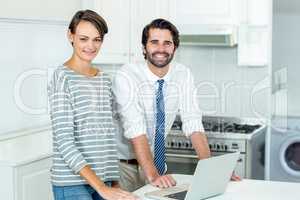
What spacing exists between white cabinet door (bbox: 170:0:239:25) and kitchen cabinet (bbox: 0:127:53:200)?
50.8 inches

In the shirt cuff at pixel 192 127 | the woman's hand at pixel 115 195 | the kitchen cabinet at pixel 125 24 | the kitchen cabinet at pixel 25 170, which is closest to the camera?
the woman's hand at pixel 115 195

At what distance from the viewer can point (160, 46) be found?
2453 millimetres

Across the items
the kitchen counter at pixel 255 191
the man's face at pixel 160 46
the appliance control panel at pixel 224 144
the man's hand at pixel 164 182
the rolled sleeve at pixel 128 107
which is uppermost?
the man's face at pixel 160 46

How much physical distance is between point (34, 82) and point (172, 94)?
1323 mm

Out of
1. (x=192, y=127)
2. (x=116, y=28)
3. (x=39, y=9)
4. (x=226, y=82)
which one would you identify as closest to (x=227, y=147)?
(x=226, y=82)

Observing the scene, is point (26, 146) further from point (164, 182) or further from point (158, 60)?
point (164, 182)

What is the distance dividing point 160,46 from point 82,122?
61cm

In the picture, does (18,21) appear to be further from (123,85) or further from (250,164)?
(250,164)

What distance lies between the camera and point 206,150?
2523 mm

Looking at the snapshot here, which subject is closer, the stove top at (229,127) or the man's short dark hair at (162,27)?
the man's short dark hair at (162,27)

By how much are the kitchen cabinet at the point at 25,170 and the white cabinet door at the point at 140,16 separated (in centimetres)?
102

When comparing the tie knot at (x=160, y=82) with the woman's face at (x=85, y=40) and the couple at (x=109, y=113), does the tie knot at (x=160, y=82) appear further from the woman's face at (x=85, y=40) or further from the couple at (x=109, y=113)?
the woman's face at (x=85, y=40)

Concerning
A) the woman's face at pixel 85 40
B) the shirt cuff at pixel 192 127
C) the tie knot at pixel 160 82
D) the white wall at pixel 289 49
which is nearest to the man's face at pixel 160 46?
the tie knot at pixel 160 82

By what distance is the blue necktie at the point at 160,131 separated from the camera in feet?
8.46
